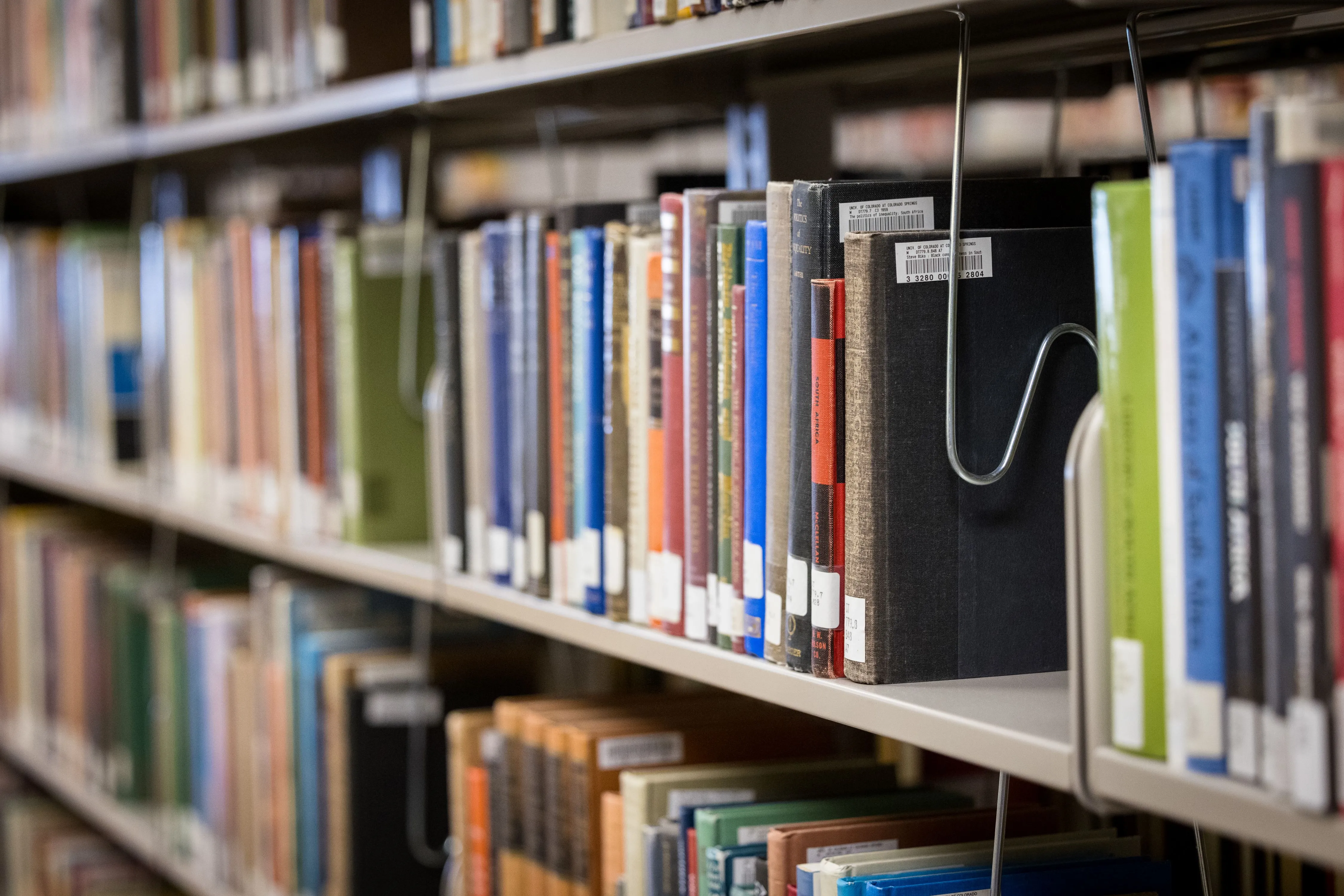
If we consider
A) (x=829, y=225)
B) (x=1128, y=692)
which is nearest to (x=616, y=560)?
(x=829, y=225)

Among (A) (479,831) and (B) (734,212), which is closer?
(B) (734,212)

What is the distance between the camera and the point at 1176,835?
1.11 metres

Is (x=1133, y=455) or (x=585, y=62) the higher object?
(x=585, y=62)

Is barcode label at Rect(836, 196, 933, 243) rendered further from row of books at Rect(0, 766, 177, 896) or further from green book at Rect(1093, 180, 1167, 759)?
row of books at Rect(0, 766, 177, 896)

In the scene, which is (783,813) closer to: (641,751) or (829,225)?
(641,751)

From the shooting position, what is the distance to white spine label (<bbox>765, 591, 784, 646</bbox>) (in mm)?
986

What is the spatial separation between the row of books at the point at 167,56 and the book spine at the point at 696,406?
0.74 metres

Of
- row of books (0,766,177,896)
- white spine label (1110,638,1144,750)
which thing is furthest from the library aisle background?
row of books (0,766,177,896)

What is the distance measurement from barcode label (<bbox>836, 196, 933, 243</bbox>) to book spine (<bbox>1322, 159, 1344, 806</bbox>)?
0.34 metres

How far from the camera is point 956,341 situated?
2.91 feet

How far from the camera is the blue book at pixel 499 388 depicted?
132 cm

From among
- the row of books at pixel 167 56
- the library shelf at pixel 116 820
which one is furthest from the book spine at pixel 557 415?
the library shelf at pixel 116 820

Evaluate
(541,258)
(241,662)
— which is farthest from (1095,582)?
(241,662)

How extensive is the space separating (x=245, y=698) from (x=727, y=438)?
112 cm
